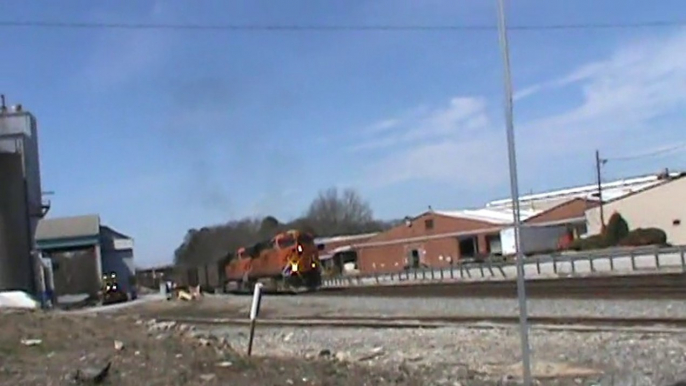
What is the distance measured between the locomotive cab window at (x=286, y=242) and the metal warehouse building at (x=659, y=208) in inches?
1291

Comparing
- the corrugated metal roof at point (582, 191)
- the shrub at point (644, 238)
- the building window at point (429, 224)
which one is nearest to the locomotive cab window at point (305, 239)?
the shrub at point (644, 238)

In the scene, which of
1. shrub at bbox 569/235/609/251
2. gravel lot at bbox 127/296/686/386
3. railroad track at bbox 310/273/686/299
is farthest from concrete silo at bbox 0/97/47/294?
shrub at bbox 569/235/609/251

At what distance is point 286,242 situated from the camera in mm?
51906

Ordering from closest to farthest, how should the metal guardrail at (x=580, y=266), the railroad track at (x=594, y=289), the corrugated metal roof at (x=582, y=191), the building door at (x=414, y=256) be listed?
the railroad track at (x=594, y=289), the metal guardrail at (x=580, y=266), the building door at (x=414, y=256), the corrugated metal roof at (x=582, y=191)

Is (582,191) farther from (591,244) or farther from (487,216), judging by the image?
(591,244)

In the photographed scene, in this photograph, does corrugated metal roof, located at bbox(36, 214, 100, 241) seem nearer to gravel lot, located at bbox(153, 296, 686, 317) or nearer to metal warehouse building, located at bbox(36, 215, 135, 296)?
metal warehouse building, located at bbox(36, 215, 135, 296)

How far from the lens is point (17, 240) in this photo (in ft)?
181

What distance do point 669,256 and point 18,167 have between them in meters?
35.4

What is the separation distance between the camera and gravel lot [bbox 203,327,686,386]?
39.7ft

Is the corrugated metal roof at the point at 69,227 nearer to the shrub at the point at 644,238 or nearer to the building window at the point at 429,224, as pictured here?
the building window at the point at 429,224

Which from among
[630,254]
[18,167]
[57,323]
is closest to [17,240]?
[18,167]

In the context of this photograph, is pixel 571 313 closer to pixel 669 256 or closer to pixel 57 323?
pixel 57 323

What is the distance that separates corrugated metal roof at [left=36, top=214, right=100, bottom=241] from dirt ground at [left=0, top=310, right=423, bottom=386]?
Answer: 6414 cm

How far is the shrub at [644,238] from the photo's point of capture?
2517 inches
